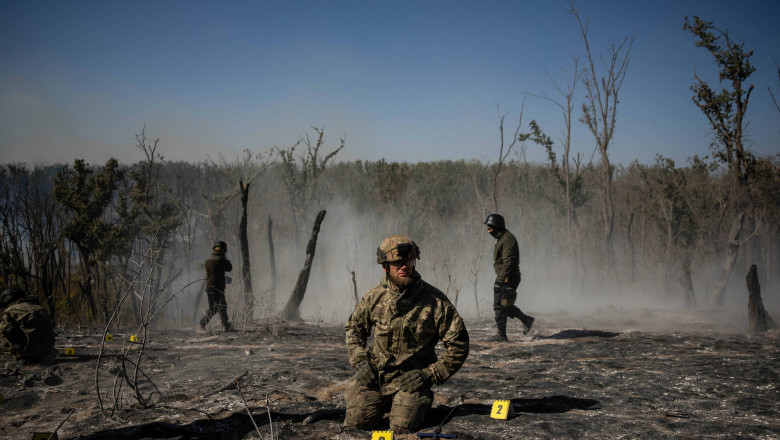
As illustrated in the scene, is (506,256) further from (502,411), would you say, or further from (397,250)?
(397,250)

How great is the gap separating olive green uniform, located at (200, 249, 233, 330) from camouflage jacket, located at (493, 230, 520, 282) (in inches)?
213

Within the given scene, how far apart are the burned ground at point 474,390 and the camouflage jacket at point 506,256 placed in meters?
1.22

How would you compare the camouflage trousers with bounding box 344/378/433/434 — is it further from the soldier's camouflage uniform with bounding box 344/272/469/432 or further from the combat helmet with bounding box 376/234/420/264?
the combat helmet with bounding box 376/234/420/264

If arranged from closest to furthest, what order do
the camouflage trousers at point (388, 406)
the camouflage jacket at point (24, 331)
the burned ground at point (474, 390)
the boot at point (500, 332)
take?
1. the camouflage trousers at point (388, 406)
2. the burned ground at point (474, 390)
3. the camouflage jacket at point (24, 331)
4. the boot at point (500, 332)

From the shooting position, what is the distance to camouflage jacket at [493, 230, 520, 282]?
317 inches

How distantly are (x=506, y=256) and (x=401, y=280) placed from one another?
4.43 metres

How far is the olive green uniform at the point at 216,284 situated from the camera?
33.2 feet

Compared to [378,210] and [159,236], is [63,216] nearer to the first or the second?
[159,236]

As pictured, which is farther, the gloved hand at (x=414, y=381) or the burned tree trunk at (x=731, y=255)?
the burned tree trunk at (x=731, y=255)

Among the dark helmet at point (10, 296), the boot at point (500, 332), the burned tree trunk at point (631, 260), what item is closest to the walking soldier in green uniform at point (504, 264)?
the boot at point (500, 332)

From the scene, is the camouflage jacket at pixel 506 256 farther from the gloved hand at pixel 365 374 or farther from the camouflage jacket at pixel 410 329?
the gloved hand at pixel 365 374

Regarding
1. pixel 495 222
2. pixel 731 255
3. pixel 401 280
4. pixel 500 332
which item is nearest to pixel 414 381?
pixel 401 280

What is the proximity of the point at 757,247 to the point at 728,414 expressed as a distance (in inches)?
843

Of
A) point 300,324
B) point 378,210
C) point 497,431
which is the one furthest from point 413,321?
point 378,210
